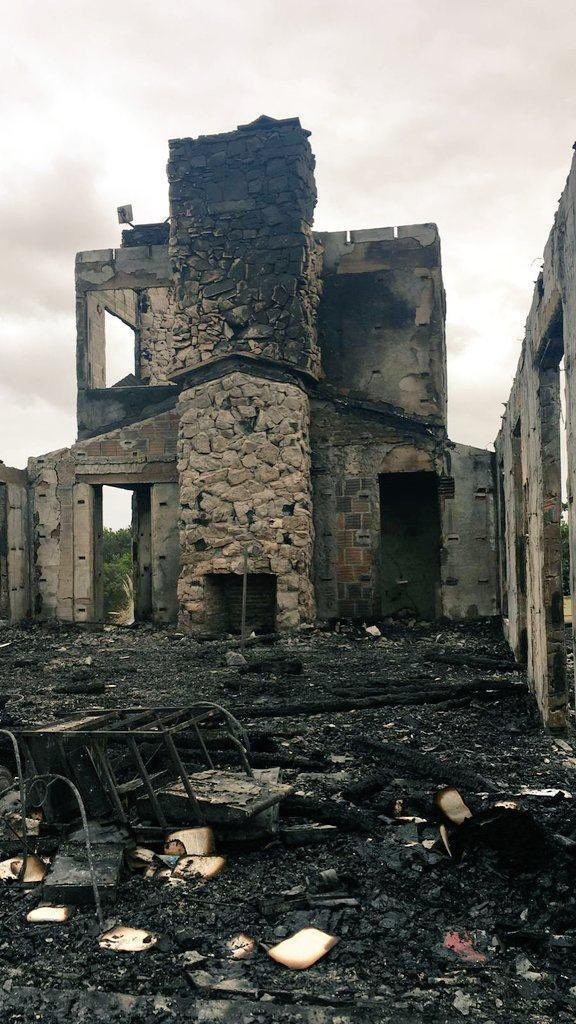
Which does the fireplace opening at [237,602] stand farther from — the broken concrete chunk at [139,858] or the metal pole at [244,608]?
the broken concrete chunk at [139,858]

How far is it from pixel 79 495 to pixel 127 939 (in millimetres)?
13616

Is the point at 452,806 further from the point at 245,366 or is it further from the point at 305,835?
the point at 245,366

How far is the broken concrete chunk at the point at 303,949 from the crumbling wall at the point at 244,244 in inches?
473

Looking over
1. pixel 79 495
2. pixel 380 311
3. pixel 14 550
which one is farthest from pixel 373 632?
pixel 14 550

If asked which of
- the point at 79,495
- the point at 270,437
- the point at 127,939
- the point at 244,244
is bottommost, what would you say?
the point at 127,939

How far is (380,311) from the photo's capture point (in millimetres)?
16234

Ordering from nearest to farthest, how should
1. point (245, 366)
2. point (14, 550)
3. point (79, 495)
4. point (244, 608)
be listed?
1. point (244, 608)
2. point (245, 366)
3. point (14, 550)
4. point (79, 495)

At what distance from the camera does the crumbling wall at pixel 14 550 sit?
16094 mm

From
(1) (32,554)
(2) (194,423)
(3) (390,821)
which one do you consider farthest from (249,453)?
(3) (390,821)

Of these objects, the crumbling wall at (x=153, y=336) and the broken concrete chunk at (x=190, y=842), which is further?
the crumbling wall at (x=153, y=336)

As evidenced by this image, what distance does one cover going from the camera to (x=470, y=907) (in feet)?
12.2

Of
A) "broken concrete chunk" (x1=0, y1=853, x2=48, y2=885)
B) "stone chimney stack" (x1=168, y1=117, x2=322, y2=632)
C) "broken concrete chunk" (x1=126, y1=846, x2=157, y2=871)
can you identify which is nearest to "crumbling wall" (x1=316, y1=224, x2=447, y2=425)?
"stone chimney stack" (x1=168, y1=117, x2=322, y2=632)

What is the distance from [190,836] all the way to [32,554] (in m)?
13.1

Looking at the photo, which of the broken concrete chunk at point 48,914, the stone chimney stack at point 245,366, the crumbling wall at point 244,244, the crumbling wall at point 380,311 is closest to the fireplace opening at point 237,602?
the stone chimney stack at point 245,366
